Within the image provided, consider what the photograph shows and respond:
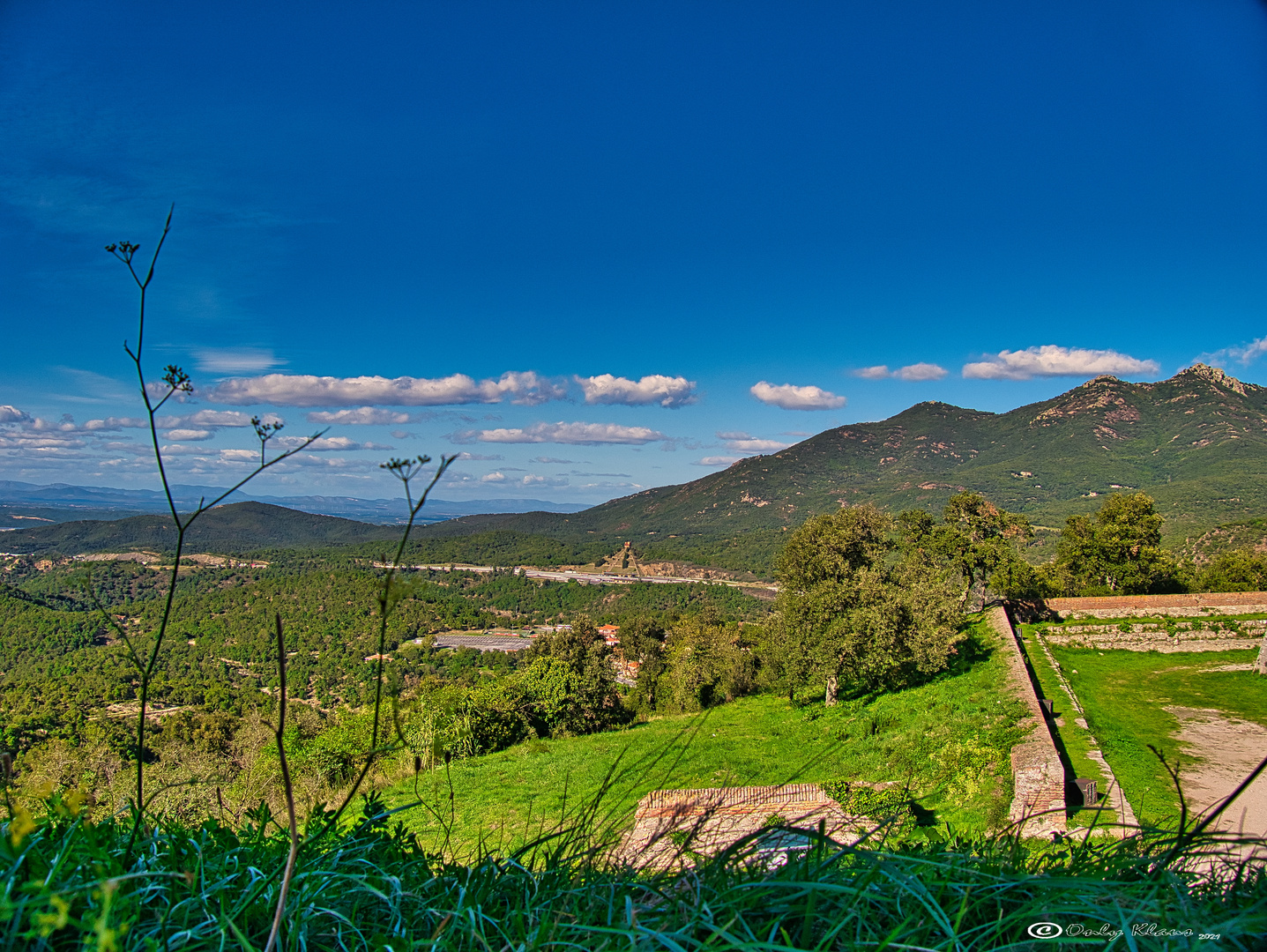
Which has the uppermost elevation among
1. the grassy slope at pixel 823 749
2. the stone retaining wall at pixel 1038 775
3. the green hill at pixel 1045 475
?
the green hill at pixel 1045 475

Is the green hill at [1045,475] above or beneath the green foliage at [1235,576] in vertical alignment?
above

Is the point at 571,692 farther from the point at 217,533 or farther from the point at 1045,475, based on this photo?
the point at 1045,475

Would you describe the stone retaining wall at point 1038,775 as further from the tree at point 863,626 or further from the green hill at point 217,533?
the green hill at point 217,533

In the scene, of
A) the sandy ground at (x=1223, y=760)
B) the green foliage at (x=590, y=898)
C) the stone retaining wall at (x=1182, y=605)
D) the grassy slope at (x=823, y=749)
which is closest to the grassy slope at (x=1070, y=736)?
the grassy slope at (x=823, y=749)

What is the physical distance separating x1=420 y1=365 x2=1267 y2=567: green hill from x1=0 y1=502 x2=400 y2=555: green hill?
2577cm

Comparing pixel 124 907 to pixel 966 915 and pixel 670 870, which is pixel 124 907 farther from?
pixel 966 915

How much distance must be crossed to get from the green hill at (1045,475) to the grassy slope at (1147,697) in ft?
214

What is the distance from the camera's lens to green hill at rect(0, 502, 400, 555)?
10312 centimetres

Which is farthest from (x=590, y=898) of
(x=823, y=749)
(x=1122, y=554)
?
(x=1122, y=554)

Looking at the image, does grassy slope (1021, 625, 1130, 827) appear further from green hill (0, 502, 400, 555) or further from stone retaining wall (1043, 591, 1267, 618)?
green hill (0, 502, 400, 555)

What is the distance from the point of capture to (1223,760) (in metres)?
9.37

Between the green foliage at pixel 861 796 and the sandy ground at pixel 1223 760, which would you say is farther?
the sandy ground at pixel 1223 760

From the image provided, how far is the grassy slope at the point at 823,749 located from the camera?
9359mm

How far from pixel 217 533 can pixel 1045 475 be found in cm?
17918
